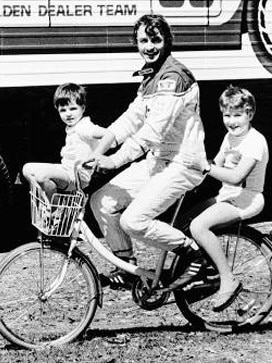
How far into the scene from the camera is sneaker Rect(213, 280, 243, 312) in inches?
192

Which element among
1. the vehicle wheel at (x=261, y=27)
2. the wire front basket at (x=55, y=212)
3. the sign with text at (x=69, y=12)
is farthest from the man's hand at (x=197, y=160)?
the vehicle wheel at (x=261, y=27)

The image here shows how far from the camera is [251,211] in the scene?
4938mm

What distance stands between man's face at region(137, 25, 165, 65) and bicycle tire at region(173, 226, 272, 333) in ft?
3.33


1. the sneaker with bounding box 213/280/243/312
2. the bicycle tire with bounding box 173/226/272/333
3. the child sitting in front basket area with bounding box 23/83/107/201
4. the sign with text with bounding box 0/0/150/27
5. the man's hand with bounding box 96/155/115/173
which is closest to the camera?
the man's hand with bounding box 96/155/115/173

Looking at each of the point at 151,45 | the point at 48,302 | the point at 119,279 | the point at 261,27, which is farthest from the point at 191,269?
the point at 261,27

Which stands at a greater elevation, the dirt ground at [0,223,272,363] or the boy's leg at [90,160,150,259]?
the boy's leg at [90,160,150,259]

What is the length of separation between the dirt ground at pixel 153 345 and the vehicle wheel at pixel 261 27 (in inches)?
121

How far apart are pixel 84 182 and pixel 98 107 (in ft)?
9.50

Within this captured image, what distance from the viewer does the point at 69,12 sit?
23.6 feet

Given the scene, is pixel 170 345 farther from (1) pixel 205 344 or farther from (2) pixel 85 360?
(2) pixel 85 360

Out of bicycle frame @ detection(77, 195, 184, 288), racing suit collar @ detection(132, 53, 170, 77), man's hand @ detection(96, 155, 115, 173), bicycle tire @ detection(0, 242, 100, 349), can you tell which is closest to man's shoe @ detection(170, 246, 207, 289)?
bicycle frame @ detection(77, 195, 184, 288)

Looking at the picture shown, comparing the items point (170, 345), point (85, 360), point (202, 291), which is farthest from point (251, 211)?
point (85, 360)

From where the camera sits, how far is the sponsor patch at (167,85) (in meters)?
4.63

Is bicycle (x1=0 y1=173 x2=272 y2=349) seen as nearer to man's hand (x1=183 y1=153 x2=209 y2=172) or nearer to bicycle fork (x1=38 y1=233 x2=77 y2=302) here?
bicycle fork (x1=38 y1=233 x2=77 y2=302)
